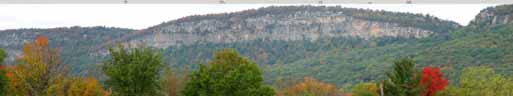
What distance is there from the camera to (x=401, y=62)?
44.3 m

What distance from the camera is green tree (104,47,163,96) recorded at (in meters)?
38.3

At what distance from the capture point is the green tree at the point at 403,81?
1710 inches

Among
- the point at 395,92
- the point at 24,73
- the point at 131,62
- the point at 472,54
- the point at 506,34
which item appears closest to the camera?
the point at 131,62

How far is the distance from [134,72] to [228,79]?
4.26 metres

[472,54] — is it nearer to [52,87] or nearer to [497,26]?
[497,26]

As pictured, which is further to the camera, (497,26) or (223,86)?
(497,26)

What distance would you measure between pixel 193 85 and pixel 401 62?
11064mm

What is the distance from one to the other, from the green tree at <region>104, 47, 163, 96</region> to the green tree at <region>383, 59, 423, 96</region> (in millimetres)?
A: 11746

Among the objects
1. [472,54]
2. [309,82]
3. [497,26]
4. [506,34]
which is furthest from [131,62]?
[497,26]

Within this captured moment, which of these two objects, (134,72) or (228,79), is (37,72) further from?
(228,79)

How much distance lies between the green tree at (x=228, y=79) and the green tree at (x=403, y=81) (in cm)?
659

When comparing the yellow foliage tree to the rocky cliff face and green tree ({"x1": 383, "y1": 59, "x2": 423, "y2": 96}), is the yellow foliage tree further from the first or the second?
the rocky cliff face

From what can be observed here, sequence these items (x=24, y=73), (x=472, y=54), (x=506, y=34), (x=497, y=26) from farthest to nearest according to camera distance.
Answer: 1. (x=497, y=26)
2. (x=506, y=34)
3. (x=472, y=54)
4. (x=24, y=73)

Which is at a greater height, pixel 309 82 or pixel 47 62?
pixel 47 62
